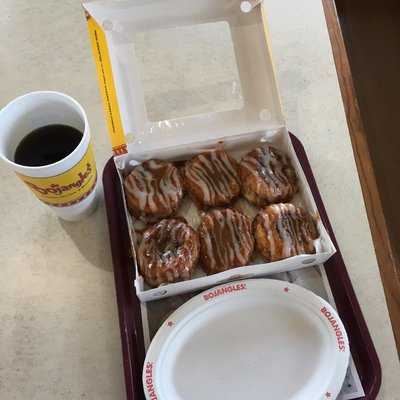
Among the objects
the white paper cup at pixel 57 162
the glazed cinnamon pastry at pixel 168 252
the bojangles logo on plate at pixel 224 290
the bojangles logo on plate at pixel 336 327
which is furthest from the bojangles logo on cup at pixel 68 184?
the bojangles logo on plate at pixel 336 327

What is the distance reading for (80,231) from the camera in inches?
29.0

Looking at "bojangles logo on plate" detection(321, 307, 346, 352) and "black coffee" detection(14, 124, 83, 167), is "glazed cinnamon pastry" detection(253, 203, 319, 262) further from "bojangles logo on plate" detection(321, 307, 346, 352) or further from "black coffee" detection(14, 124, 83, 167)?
"black coffee" detection(14, 124, 83, 167)

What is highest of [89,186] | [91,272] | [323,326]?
[89,186]

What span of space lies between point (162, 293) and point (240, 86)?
33cm

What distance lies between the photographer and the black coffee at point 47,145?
2.06 ft

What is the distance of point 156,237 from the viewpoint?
0.69m

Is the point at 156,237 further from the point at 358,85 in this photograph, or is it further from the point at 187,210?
the point at 358,85

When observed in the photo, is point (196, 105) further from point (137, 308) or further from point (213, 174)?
point (137, 308)

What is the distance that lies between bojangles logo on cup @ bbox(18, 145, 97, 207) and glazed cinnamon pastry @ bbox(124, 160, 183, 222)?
6cm

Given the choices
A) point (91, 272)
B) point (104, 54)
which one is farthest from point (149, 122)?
point (91, 272)

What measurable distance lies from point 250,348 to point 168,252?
0.54 feet

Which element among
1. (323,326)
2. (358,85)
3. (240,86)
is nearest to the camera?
(323,326)

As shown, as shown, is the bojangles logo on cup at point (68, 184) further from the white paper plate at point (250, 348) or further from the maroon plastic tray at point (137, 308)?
the white paper plate at point (250, 348)

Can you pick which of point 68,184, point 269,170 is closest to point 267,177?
point 269,170
